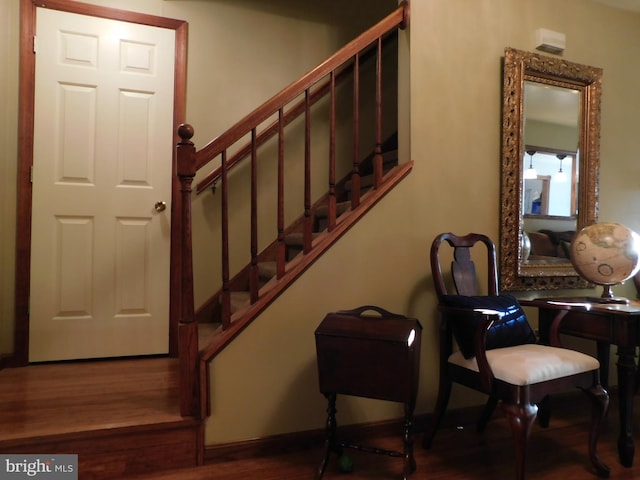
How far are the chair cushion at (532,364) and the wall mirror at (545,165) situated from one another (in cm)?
63

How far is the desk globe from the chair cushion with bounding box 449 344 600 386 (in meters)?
0.48

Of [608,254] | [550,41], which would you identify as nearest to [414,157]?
[608,254]

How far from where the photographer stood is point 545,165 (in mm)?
2537

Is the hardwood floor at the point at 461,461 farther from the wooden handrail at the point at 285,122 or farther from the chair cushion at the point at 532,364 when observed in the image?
the wooden handrail at the point at 285,122

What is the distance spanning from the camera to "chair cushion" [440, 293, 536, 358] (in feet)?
5.94

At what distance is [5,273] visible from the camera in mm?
2428

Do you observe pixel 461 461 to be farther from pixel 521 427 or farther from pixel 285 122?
pixel 285 122

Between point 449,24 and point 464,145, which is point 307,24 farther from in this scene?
point 464,145

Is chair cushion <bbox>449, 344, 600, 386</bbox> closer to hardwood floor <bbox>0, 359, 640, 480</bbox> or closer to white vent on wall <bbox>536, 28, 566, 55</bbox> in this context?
hardwood floor <bbox>0, 359, 640, 480</bbox>

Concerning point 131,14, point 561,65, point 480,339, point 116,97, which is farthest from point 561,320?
point 131,14

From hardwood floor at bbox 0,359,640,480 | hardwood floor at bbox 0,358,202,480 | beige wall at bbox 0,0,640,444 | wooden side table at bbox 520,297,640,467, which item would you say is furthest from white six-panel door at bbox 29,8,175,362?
wooden side table at bbox 520,297,640,467

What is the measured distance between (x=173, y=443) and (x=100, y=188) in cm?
159

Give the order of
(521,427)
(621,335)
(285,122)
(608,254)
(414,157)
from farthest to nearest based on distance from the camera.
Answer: (285,122)
(414,157)
(608,254)
(621,335)
(521,427)

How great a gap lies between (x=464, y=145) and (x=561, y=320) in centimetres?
99
